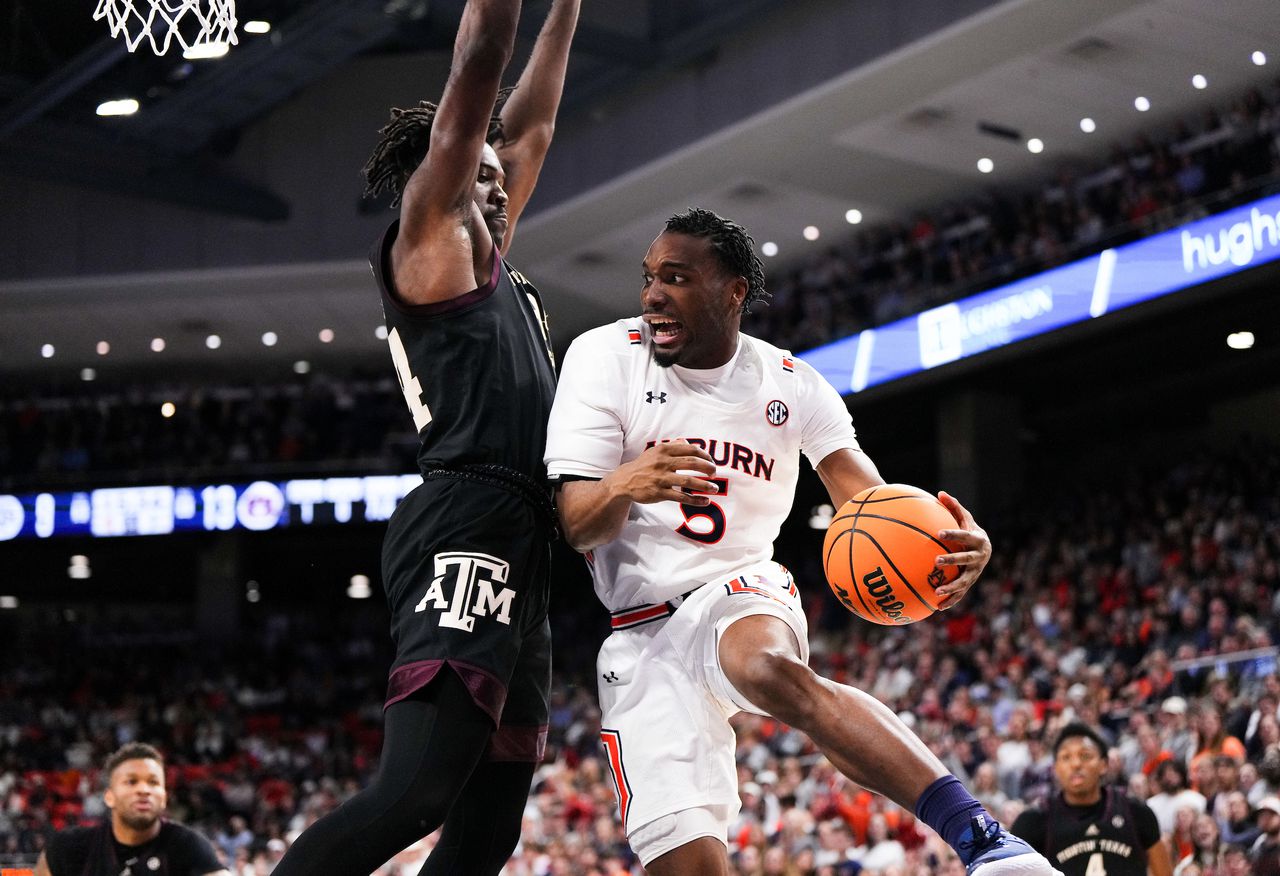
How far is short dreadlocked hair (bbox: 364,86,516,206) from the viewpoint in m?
4.55

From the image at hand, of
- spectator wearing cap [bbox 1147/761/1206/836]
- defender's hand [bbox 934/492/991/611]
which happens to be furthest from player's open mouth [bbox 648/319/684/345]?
spectator wearing cap [bbox 1147/761/1206/836]

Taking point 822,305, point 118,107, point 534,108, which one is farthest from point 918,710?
point 118,107

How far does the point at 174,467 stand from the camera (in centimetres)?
2692

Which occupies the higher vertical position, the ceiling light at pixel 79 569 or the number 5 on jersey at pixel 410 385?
the ceiling light at pixel 79 569

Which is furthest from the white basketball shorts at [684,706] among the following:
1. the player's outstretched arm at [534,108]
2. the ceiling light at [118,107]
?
the ceiling light at [118,107]

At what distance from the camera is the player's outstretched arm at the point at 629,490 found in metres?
3.94

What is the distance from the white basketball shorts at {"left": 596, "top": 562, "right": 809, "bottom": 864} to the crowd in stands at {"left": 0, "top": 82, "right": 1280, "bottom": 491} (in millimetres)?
13183

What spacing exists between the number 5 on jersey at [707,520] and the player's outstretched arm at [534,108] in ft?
4.06

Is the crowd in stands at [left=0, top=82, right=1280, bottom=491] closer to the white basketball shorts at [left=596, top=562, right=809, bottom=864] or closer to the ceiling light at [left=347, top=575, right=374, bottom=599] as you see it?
the ceiling light at [left=347, top=575, right=374, bottom=599]

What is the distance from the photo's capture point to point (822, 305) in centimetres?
2333

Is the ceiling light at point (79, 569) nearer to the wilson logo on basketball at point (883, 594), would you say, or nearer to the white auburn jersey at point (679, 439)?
the white auburn jersey at point (679, 439)

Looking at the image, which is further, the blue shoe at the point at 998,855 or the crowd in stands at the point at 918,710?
the crowd in stands at the point at 918,710

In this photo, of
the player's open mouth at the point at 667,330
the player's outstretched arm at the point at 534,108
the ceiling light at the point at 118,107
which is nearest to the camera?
the player's open mouth at the point at 667,330

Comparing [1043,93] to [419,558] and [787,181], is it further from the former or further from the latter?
[419,558]
